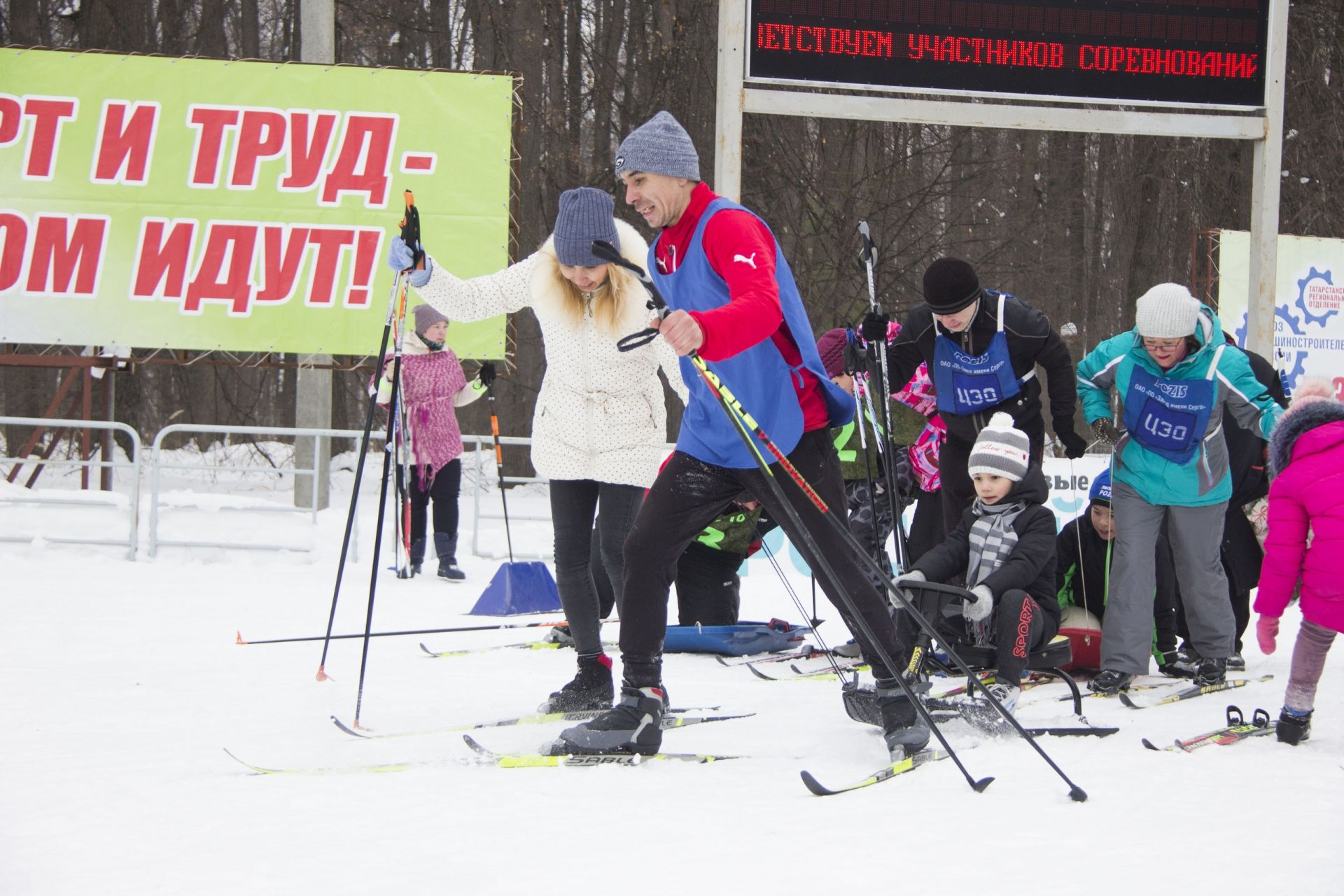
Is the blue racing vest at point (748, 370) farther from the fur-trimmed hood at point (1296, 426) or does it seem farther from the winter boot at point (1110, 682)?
the winter boot at point (1110, 682)

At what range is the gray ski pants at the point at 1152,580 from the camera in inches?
187

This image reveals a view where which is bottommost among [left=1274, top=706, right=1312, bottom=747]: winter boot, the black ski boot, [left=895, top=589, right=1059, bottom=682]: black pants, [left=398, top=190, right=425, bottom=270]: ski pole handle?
the black ski boot

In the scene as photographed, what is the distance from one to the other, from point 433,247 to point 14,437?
28.4 ft

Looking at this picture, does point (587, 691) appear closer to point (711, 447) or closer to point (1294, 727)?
point (711, 447)

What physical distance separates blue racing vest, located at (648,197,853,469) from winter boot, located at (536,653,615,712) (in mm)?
902

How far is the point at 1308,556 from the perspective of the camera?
3.89 m

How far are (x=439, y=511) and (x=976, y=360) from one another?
14.0 feet

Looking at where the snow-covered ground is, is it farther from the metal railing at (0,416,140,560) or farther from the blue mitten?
the metal railing at (0,416,140,560)

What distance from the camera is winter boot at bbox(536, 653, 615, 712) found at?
13.2ft

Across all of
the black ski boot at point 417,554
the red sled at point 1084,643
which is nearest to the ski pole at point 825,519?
the red sled at point 1084,643

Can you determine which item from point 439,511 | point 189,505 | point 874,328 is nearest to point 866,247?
point 874,328

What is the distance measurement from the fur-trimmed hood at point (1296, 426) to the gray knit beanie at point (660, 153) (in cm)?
194

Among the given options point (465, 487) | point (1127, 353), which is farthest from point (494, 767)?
point (465, 487)

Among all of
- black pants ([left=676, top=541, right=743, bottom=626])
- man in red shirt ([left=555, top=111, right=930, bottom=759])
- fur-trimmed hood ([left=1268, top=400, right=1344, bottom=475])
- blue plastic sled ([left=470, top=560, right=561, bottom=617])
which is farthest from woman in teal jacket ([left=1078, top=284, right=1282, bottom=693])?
blue plastic sled ([left=470, top=560, right=561, bottom=617])
